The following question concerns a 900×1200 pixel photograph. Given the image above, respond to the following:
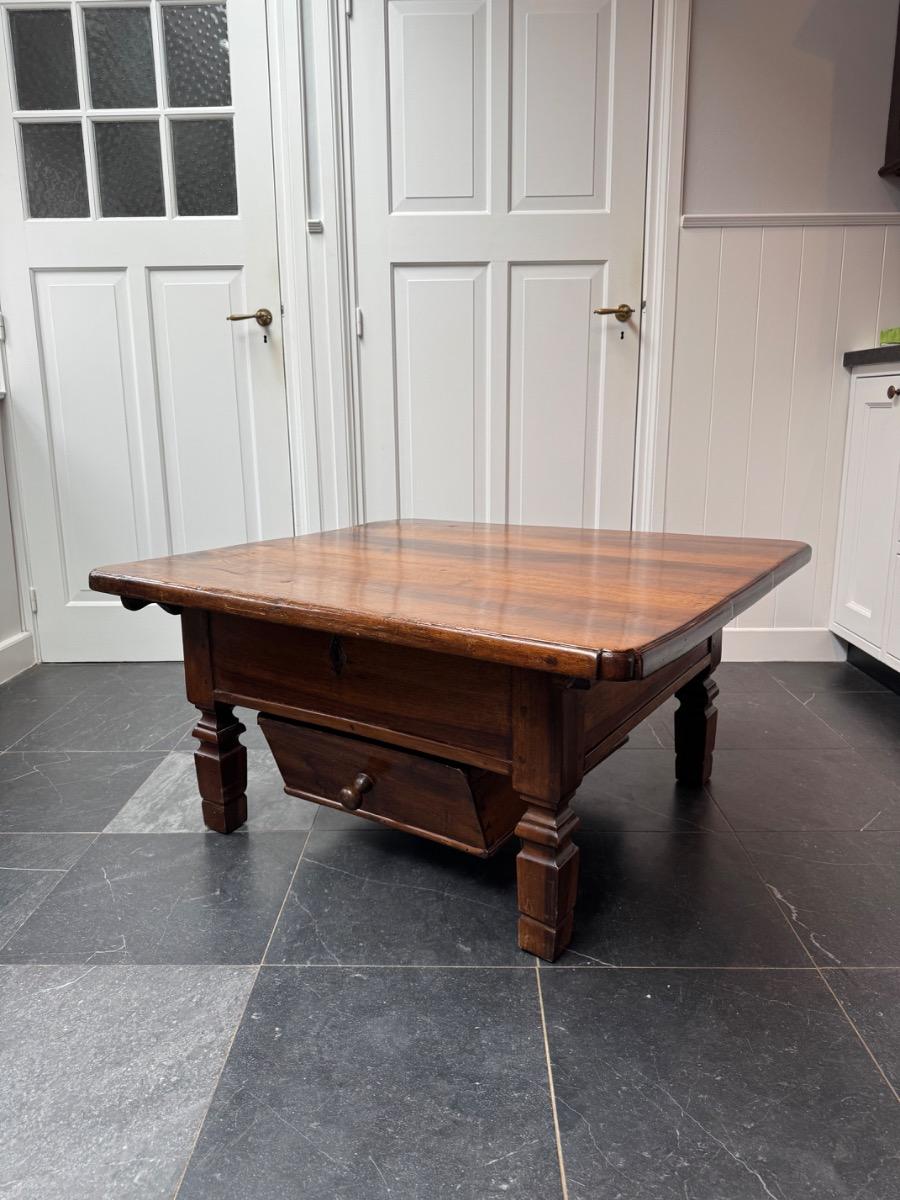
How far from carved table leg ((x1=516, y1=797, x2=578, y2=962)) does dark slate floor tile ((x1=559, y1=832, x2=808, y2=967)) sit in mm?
50

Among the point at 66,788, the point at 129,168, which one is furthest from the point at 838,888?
A: the point at 129,168

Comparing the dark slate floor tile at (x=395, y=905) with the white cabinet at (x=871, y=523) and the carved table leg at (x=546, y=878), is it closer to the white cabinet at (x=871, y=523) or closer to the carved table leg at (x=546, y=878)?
the carved table leg at (x=546, y=878)

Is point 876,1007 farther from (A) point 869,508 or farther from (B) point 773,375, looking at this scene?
(B) point 773,375

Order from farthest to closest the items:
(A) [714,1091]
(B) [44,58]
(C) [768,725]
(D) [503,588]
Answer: (B) [44,58]
(C) [768,725]
(D) [503,588]
(A) [714,1091]

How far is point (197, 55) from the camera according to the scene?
88.3 inches

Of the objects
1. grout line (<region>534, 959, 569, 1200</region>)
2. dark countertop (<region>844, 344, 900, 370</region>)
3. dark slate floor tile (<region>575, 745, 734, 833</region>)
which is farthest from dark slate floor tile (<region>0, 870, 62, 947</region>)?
dark countertop (<region>844, 344, 900, 370</region>)

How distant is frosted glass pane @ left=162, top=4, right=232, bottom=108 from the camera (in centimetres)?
223

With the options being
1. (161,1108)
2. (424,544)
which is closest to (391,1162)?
(161,1108)

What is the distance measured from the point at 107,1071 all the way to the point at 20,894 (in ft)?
1.55

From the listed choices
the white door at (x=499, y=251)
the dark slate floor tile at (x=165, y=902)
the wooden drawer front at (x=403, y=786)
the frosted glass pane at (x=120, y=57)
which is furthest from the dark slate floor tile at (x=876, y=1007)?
the frosted glass pane at (x=120, y=57)

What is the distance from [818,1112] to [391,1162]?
1.49 feet

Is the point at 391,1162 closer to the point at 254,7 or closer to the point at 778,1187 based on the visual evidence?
the point at 778,1187

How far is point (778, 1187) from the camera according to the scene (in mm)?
759

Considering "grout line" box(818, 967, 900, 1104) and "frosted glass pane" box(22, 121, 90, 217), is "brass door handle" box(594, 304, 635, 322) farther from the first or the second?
"grout line" box(818, 967, 900, 1104)
